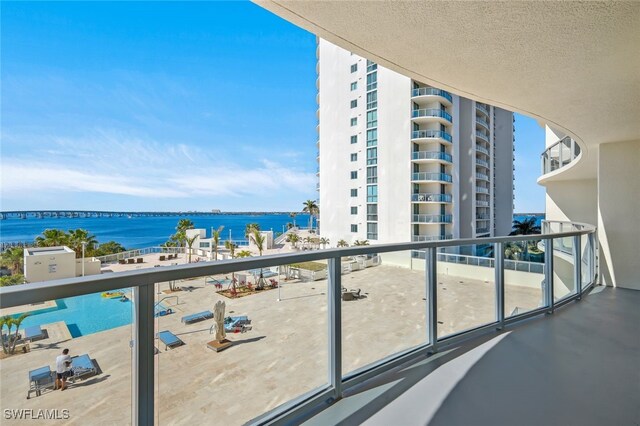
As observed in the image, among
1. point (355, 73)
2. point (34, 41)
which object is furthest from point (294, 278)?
point (34, 41)

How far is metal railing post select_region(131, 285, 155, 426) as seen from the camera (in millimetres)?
1281

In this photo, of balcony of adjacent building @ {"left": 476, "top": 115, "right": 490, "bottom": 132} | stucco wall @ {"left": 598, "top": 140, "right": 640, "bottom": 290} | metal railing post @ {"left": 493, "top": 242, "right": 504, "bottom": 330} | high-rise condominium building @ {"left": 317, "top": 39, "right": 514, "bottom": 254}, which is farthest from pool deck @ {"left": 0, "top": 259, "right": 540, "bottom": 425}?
balcony of adjacent building @ {"left": 476, "top": 115, "right": 490, "bottom": 132}

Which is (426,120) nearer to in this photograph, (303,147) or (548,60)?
(548,60)

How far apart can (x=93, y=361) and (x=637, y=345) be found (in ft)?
14.4

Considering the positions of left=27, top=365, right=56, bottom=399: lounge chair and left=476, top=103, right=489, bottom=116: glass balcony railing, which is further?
left=476, top=103, right=489, bottom=116: glass balcony railing

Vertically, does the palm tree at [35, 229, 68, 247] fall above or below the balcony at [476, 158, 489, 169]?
below

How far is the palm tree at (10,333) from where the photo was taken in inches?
38.0

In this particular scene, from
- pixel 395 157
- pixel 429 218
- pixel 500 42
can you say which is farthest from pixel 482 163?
pixel 500 42

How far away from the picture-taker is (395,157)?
2541 cm

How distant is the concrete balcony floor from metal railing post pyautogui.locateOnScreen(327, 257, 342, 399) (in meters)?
0.13

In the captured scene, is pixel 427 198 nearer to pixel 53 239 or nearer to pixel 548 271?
pixel 548 271

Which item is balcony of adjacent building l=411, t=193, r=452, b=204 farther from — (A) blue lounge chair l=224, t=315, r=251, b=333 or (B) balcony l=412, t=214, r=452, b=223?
(A) blue lounge chair l=224, t=315, r=251, b=333

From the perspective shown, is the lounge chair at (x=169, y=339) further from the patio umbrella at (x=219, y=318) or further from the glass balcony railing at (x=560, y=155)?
the glass balcony railing at (x=560, y=155)

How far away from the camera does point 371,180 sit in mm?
26828
